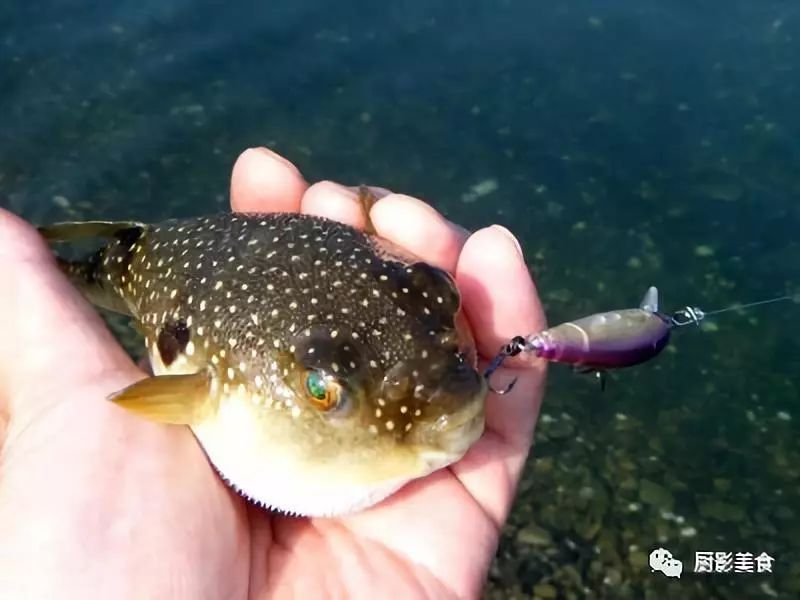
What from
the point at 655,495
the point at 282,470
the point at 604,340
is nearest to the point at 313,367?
the point at 282,470

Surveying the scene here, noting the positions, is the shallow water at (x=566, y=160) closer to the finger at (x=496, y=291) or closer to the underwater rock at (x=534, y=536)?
the underwater rock at (x=534, y=536)

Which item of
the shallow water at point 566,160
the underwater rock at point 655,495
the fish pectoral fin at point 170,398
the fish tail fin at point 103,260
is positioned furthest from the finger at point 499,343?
the underwater rock at point 655,495

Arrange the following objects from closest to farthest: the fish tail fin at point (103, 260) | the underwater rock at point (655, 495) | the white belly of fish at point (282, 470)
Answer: the white belly of fish at point (282, 470), the fish tail fin at point (103, 260), the underwater rock at point (655, 495)

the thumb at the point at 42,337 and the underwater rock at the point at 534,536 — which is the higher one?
the thumb at the point at 42,337

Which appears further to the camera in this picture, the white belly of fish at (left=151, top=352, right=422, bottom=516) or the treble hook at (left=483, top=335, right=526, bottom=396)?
the treble hook at (left=483, top=335, right=526, bottom=396)

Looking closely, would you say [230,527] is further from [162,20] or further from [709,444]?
[162,20]

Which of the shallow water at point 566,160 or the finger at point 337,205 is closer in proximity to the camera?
the finger at point 337,205

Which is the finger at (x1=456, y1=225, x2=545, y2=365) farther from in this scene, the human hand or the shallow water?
the shallow water

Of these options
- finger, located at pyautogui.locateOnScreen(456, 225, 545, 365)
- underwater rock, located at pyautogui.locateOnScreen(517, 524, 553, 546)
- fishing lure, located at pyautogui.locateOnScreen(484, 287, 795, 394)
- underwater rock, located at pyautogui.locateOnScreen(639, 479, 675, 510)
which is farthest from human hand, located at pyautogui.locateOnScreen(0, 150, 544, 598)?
underwater rock, located at pyautogui.locateOnScreen(639, 479, 675, 510)
